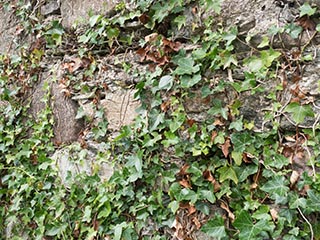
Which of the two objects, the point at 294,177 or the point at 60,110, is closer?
the point at 294,177

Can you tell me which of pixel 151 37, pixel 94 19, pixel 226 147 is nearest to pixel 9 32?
pixel 94 19

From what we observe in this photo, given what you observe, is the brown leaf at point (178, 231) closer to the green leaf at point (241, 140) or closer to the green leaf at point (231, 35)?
the green leaf at point (241, 140)

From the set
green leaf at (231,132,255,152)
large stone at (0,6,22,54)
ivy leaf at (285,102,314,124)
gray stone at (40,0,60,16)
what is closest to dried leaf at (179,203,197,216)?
green leaf at (231,132,255,152)

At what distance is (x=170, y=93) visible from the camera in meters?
1.49

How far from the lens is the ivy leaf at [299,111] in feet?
3.95

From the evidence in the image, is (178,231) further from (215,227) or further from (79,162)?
(79,162)

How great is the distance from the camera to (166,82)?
1.47 meters

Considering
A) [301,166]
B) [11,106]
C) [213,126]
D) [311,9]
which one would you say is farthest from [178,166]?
[11,106]

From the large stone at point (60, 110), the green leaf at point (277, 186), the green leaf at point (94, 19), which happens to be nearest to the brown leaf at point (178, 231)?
the green leaf at point (277, 186)

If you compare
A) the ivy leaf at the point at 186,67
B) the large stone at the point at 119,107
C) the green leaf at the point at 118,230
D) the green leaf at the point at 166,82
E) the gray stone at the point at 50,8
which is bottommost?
the green leaf at the point at 118,230

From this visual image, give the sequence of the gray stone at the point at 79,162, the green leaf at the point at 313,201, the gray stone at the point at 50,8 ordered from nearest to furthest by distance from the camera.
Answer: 1. the green leaf at the point at 313,201
2. the gray stone at the point at 79,162
3. the gray stone at the point at 50,8

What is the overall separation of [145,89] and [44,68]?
75cm

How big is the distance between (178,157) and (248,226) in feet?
1.28

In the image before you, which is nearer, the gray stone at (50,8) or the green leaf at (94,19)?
the green leaf at (94,19)
